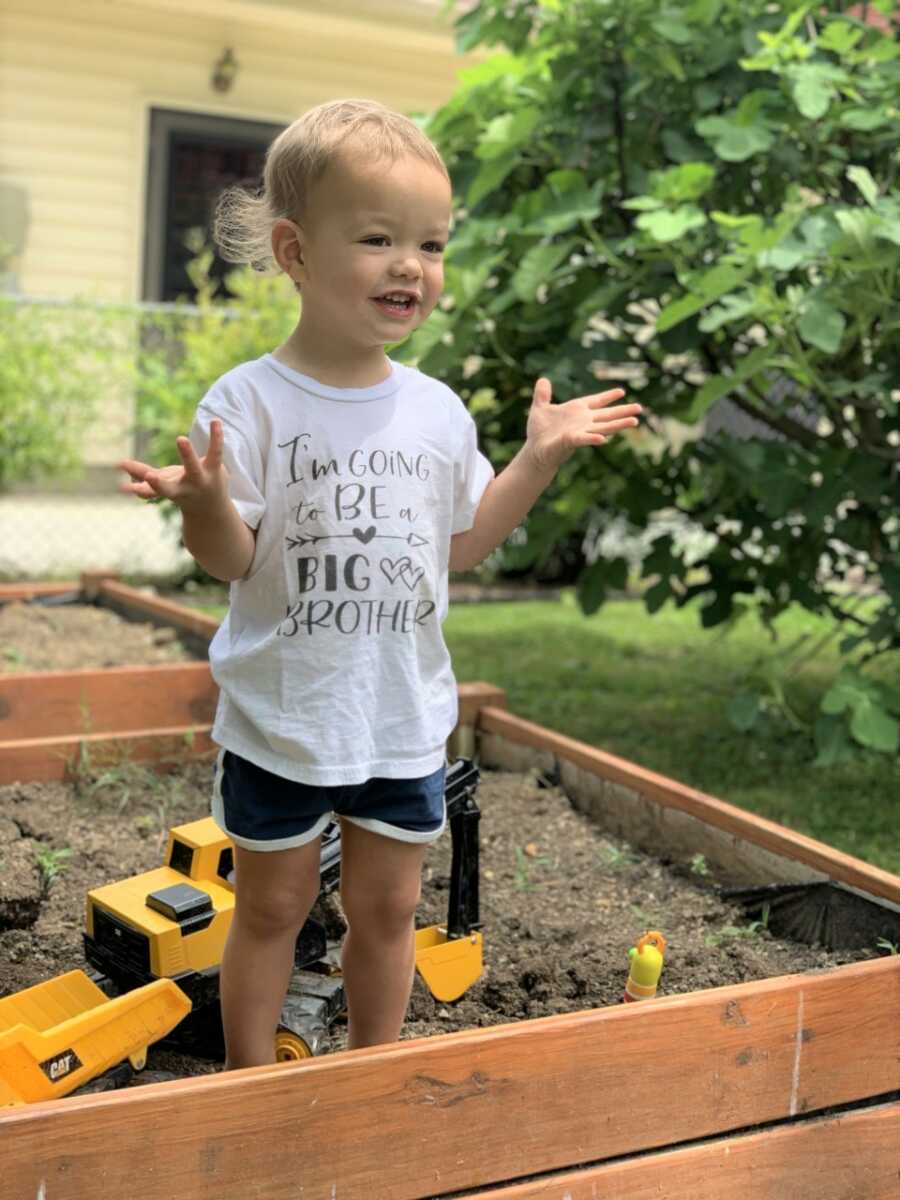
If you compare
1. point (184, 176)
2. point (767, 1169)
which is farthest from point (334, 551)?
point (184, 176)

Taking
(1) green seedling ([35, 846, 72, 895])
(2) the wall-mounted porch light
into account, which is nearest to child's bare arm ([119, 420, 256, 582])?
(1) green seedling ([35, 846, 72, 895])

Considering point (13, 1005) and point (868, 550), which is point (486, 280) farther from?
point (13, 1005)

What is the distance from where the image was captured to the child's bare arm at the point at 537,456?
2008 mm

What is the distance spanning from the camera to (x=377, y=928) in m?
2.02

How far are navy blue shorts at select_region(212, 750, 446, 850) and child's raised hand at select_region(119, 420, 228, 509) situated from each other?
386 mm

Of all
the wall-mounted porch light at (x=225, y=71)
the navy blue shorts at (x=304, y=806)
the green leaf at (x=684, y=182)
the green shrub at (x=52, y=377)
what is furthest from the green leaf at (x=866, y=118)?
the wall-mounted porch light at (x=225, y=71)

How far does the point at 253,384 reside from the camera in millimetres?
1908

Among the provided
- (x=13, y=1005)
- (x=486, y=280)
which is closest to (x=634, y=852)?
(x=13, y=1005)

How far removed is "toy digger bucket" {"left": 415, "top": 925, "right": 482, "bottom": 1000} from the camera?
238 centimetres

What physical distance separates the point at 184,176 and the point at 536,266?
6887 millimetres

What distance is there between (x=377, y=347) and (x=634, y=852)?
5.05ft

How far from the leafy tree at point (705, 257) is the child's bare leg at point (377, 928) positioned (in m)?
1.77

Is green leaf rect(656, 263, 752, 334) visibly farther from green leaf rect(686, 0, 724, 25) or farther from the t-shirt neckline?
the t-shirt neckline

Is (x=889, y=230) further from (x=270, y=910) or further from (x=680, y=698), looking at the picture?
(x=680, y=698)
